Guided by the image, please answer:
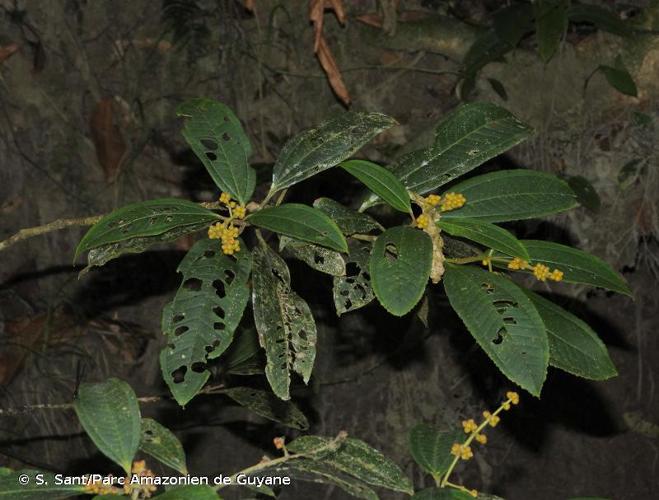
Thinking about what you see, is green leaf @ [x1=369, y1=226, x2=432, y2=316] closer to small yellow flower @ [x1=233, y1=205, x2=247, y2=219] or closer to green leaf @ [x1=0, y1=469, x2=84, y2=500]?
small yellow flower @ [x1=233, y1=205, x2=247, y2=219]

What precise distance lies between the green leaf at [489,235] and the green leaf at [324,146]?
0.54 ft

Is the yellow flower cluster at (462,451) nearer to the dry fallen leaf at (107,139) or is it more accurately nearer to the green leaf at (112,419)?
the green leaf at (112,419)

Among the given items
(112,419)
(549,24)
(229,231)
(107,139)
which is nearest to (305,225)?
(229,231)

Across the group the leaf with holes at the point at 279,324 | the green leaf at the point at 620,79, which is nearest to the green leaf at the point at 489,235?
the leaf with holes at the point at 279,324

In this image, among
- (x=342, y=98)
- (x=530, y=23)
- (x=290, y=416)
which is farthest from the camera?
(x=342, y=98)

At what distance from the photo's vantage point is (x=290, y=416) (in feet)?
4.71

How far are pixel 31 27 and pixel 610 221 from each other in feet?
6.38

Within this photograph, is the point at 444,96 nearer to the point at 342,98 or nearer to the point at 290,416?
the point at 342,98

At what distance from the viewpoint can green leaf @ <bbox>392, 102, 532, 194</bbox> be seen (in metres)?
1.12

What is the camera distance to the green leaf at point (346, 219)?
1.10 meters

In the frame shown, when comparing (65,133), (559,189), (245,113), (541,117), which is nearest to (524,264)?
(559,189)

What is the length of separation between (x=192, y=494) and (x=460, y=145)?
585 mm

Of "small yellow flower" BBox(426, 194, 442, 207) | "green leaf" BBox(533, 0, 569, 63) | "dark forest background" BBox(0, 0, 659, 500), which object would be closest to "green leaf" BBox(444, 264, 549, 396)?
"small yellow flower" BBox(426, 194, 442, 207)

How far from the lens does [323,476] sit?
1081 mm
